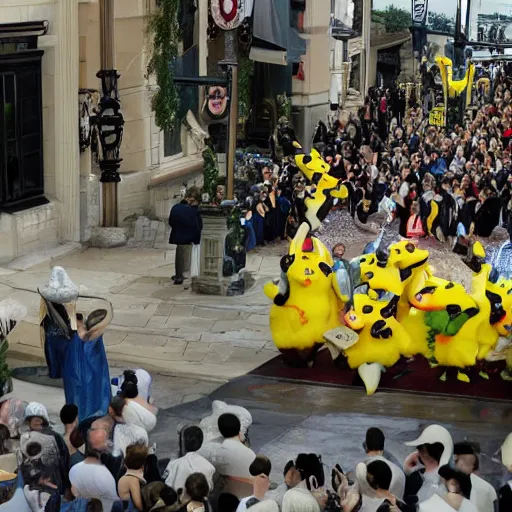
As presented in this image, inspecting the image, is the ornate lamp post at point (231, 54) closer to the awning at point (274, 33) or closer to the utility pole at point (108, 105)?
the utility pole at point (108, 105)

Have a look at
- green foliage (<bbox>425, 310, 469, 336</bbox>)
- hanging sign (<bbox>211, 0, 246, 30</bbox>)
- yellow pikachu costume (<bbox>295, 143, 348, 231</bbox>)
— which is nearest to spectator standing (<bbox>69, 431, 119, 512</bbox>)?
green foliage (<bbox>425, 310, 469, 336</bbox>)

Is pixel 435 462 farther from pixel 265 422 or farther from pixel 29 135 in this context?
pixel 29 135

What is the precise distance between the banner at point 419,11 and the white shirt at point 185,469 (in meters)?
28.0

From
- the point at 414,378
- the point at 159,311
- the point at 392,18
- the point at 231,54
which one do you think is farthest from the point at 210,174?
the point at 392,18

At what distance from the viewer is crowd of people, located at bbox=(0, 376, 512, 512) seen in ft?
27.2

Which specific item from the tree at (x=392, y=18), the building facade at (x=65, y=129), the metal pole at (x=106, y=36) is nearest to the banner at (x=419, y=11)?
the tree at (x=392, y=18)

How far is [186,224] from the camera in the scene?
1734 cm

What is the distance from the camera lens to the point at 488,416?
12680mm

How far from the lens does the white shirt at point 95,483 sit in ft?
28.9

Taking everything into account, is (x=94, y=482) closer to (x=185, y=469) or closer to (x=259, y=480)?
→ (x=185, y=469)

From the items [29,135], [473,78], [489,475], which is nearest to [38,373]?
[489,475]

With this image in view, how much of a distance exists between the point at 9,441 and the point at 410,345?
480 cm

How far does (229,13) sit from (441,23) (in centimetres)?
2133

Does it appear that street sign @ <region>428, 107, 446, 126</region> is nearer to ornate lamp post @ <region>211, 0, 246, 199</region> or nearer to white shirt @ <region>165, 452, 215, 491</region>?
ornate lamp post @ <region>211, 0, 246, 199</region>
